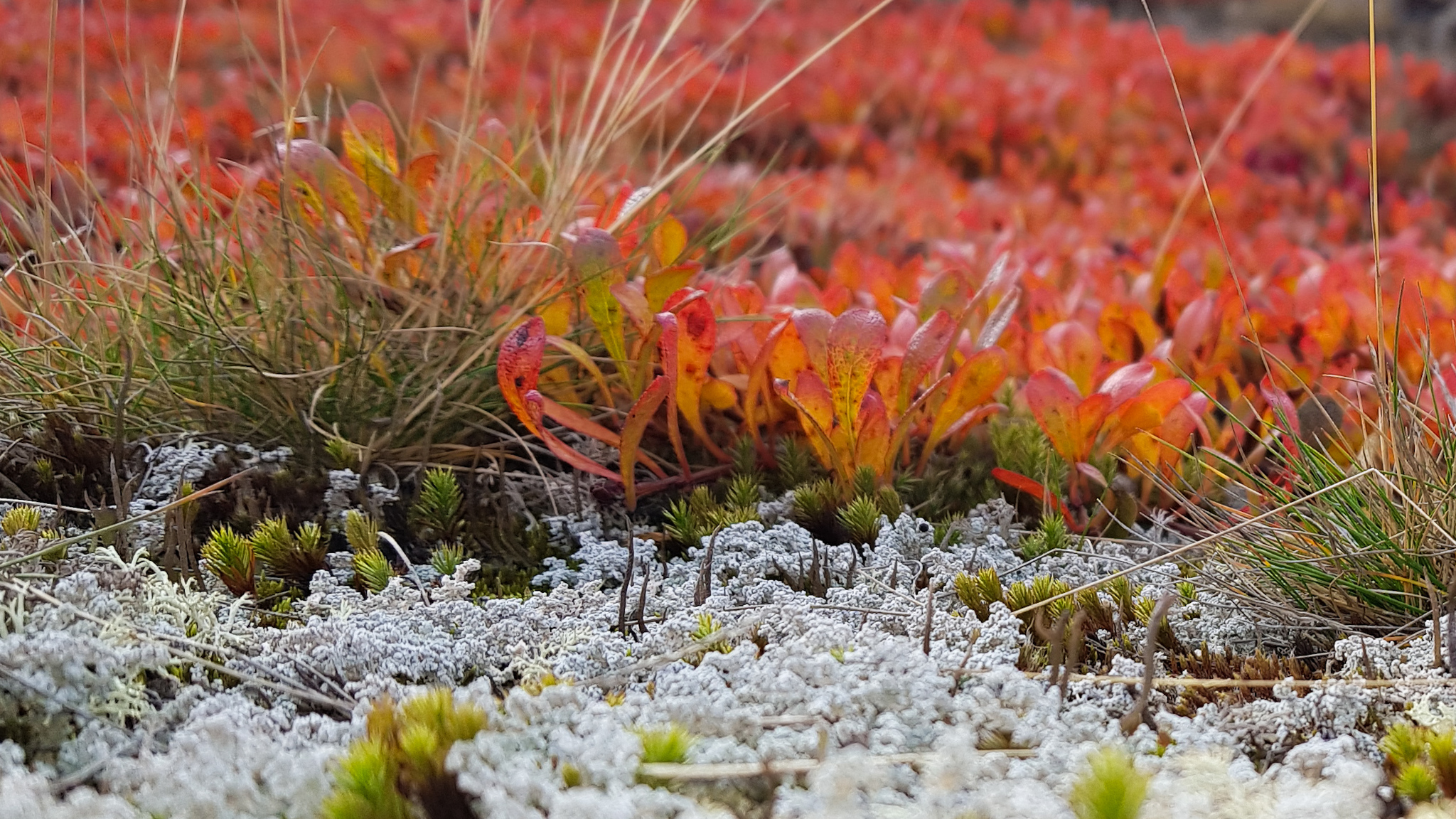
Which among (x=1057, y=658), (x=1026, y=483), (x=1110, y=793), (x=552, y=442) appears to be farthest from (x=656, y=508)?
(x=1110, y=793)

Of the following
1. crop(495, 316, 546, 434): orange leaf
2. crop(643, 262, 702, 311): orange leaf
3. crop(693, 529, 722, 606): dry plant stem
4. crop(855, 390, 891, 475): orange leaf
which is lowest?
crop(693, 529, 722, 606): dry plant stem

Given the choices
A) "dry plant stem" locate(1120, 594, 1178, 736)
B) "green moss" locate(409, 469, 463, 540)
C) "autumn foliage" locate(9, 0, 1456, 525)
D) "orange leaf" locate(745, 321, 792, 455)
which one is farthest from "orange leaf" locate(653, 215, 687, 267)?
"dry plant stem" locate(1120, 594, 1178, 736)

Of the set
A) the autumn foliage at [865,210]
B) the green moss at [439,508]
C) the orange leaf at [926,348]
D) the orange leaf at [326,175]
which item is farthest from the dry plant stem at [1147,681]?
the orange leaf at [326,175]

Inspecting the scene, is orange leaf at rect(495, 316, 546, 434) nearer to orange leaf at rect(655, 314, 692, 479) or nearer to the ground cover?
the ground cover

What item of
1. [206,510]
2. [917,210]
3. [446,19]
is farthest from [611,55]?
[206,510]

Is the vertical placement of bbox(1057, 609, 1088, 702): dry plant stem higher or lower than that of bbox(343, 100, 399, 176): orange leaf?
lower

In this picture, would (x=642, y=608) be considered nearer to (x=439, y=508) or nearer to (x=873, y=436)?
(x=439, y=508)

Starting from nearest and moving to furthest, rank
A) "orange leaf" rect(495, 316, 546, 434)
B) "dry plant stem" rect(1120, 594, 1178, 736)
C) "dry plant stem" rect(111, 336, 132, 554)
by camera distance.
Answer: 1. "dry plant stem" rect(1120, 594, 1178, 736)
2. "dry plant stem" rect(111, 336, 132, 554)
3. "orange leaf" rect(495, 316, 546, 434)

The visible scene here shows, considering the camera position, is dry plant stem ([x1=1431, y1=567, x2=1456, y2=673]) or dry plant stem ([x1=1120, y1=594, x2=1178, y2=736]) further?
dry plant stem ([x1=1431, y1=567, x2=1456, y2=673])
